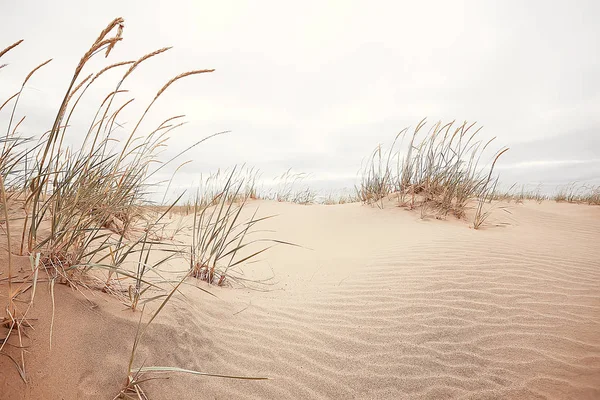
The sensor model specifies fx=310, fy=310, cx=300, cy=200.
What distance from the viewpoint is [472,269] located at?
308 cm

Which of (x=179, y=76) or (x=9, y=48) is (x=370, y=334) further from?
(x=9, y=48)

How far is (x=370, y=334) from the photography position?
2252 mm

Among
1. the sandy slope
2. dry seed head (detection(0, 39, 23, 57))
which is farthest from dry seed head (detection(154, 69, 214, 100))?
the sandy slope

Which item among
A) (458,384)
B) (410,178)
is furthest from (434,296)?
(410,178)

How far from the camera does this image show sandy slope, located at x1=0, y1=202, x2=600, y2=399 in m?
1.60

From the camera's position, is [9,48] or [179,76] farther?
[179,76]

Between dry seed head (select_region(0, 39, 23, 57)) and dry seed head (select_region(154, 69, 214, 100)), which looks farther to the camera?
dry seed head (select_region(154, 69, 214, 100))

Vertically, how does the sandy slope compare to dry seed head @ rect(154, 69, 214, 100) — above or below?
below

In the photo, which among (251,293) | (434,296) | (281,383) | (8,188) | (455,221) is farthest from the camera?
(455,221)

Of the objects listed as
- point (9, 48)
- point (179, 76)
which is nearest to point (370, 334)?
point (179, 76)

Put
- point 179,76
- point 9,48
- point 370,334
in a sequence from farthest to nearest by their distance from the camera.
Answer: point 370,334, point 179,76, point 9,48

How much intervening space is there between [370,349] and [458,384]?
537mm

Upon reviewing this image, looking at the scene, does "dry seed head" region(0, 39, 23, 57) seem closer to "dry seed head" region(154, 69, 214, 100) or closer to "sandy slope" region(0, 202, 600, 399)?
"dry seed head" region(154, 69, 214, 100)

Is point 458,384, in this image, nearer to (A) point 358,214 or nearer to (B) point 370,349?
(B) point 370,349
